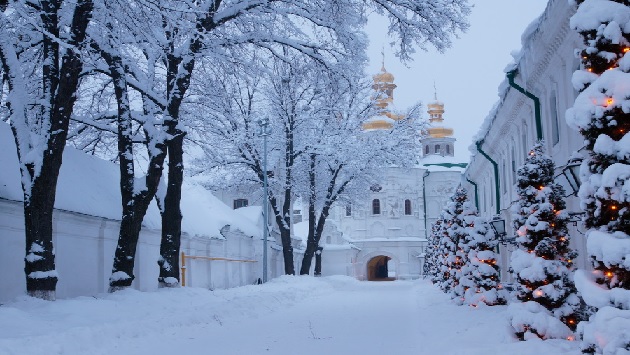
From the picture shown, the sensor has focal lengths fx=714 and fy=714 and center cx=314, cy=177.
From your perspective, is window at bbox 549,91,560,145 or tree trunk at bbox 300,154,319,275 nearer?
window at bbox 549,91,560,145

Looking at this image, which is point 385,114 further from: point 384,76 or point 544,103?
point 544,103

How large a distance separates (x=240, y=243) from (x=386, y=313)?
19115 millimetres

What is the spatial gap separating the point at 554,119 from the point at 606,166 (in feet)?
29.7

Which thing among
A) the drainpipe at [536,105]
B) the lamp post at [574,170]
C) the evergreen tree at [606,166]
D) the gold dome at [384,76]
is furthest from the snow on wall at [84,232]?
the gold dome at [384,76]

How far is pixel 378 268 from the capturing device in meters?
84.0

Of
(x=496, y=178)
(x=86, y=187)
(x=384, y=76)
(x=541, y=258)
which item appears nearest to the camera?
(x=541, y=258)

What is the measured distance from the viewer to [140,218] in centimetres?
1520

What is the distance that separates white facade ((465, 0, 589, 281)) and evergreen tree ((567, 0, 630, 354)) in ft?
9.49

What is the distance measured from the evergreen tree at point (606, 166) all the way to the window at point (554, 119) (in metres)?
8.41

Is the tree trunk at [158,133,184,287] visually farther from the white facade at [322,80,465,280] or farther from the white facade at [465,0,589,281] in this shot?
the white facade at [322,80,465,280]

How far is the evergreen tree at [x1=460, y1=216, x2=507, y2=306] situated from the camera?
16.6 m

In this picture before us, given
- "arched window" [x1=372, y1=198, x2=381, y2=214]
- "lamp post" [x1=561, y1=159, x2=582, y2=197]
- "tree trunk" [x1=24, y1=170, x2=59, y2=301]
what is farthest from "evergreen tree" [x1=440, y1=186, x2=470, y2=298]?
"arched window" [x1=372, y1=198, x2=381, y2=214]

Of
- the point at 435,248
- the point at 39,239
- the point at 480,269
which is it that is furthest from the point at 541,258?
the point at 435,248

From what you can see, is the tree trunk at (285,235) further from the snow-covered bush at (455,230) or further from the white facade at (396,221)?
the white facade at (396,221)
